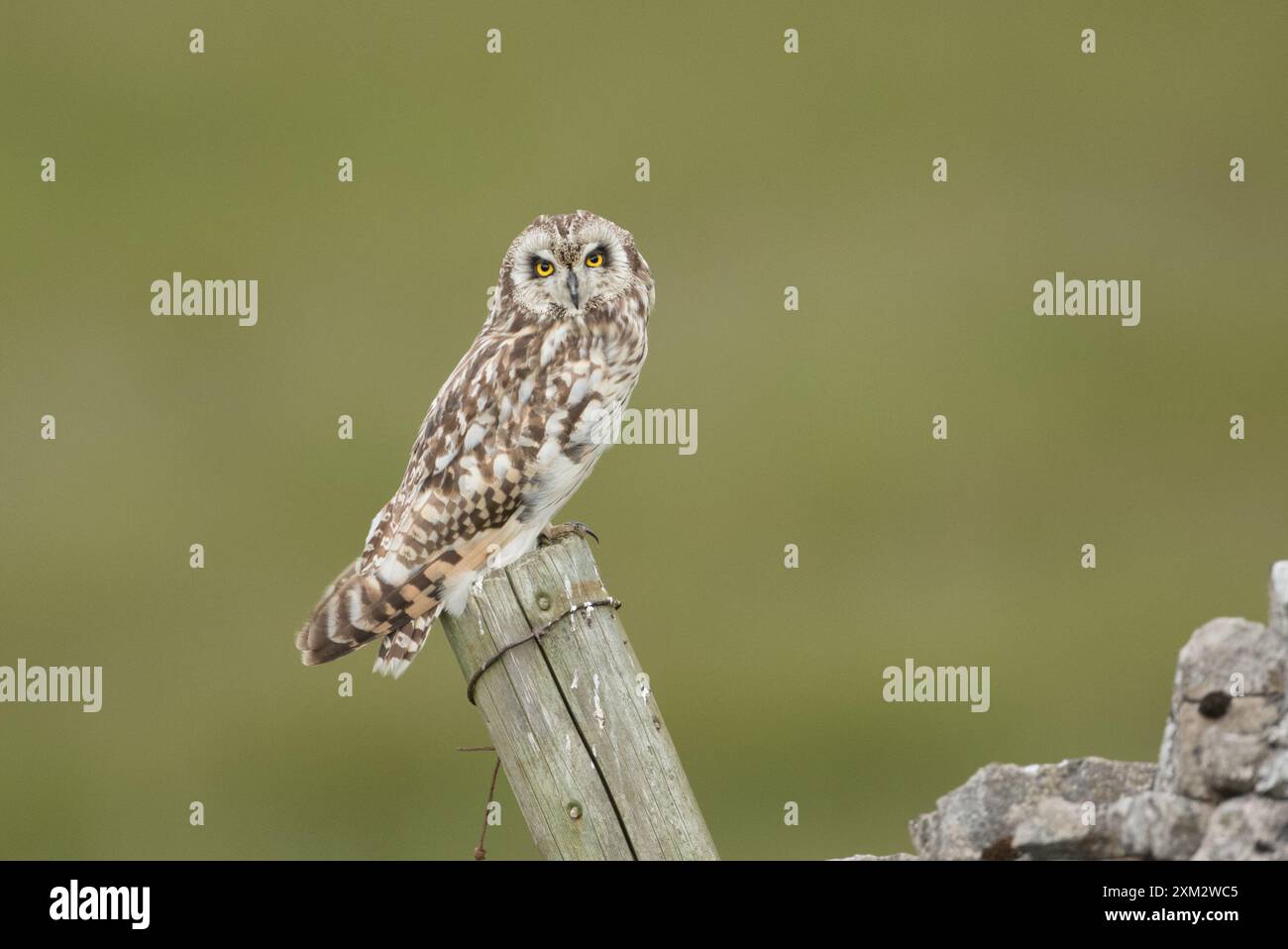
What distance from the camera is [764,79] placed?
33.6 metres

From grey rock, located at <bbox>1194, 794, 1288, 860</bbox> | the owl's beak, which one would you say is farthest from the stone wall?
the owl's beak

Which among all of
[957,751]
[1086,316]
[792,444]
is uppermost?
[1086,316]

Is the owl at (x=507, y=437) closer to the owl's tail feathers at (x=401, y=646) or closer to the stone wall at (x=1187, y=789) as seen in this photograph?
the owl's tail feathers at (x=401, y=646)

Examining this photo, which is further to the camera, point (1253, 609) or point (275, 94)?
point (275, 94)

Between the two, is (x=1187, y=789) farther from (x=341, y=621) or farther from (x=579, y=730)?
(x=341, y=621)

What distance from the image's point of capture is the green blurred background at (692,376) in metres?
20.3

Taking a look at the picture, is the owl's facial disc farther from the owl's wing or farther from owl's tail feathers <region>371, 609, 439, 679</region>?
owl's tail feathers <region>371, 609, 439, 679</region>

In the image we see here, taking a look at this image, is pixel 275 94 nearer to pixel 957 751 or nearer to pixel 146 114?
pixel 146 114

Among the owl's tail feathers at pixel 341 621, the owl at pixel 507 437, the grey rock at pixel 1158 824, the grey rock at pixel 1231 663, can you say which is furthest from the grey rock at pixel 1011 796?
the owl's tail feathers at pixel 341 621

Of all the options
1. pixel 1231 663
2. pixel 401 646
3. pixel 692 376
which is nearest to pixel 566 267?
pixel 401 646

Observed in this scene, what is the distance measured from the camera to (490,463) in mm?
7918

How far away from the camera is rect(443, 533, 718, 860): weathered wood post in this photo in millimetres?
5605
